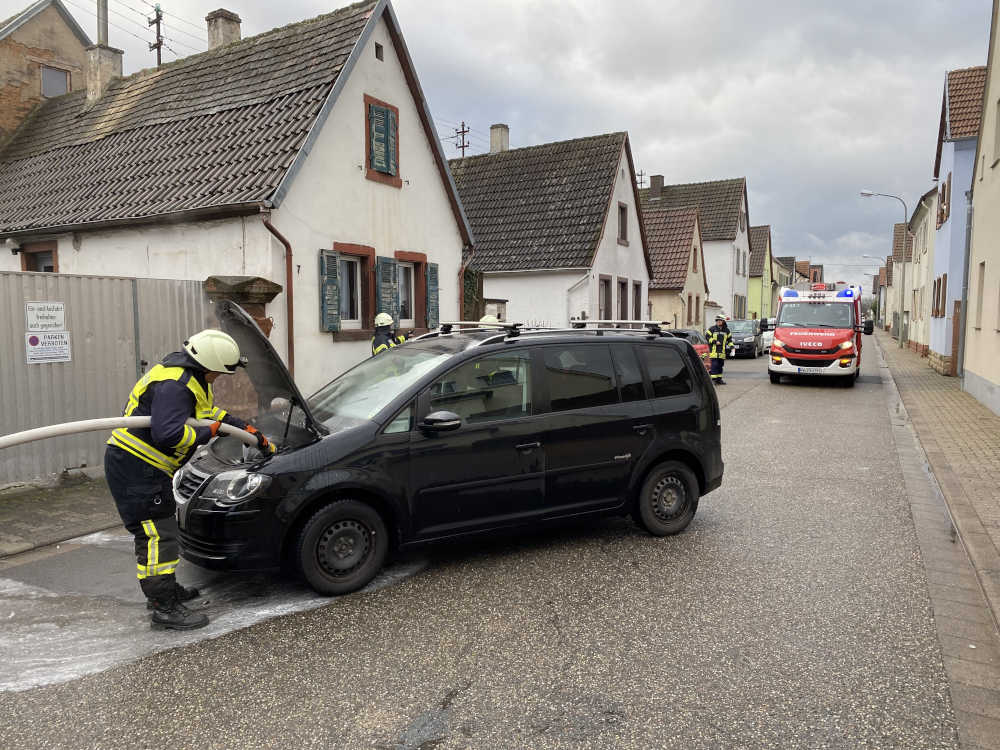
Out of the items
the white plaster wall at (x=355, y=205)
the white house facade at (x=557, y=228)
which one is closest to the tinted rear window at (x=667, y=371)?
the white plaster wall at (x=355, y=205)

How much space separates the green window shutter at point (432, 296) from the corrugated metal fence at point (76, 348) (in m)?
5.50

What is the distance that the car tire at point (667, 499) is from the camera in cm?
599

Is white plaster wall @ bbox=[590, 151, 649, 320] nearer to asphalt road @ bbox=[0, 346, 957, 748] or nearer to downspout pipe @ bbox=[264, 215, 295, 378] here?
downspout pipe @ bbox=[264, 215, 295, 378]

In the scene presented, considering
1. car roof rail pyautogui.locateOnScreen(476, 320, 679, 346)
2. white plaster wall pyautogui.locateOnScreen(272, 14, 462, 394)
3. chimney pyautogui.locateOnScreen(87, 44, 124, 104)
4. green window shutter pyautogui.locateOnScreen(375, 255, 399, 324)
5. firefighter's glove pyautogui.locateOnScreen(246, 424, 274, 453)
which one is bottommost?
firefighter's glove pyautogui.locateOnScreen(246, 424, 274, 453)

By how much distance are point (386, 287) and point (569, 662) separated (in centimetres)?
1014

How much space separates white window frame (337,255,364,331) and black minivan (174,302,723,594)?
6.64 meters

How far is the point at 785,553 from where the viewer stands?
568 cm

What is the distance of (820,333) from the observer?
19.0 metres

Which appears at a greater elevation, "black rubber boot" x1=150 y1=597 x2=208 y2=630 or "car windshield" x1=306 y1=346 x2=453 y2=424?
"car windshield" x1=306 y1=346 x2=453 y2=424

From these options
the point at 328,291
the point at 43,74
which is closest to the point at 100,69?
the point at 43,74

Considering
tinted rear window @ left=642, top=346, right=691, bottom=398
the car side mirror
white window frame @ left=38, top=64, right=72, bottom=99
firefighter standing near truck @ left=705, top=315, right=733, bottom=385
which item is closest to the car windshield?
the car side mirror

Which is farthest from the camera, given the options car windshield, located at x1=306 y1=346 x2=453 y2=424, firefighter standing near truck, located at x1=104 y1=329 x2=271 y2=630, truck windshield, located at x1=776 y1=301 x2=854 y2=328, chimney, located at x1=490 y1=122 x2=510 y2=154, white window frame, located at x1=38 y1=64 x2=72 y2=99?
chimney, located at x1=490 y1=122 x2=510 y2=154

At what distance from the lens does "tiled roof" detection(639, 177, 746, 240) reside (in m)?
45.4

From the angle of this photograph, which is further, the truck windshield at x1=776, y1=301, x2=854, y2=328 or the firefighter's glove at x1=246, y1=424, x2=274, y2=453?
the truck windshield at x1=776, y1=301, x2=854, y2=328
